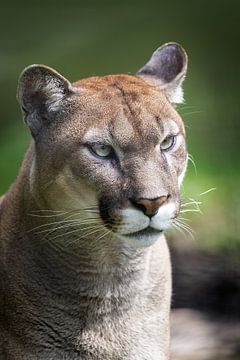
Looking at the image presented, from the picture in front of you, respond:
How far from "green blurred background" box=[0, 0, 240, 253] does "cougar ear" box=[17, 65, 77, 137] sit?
2.51 meters

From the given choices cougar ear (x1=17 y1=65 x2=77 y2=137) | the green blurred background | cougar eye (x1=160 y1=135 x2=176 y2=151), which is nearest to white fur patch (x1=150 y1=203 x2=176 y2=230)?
cougar eye (x1=160 y1=135 x2=176 y2=151)

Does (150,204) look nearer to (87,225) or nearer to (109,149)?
(109,149)

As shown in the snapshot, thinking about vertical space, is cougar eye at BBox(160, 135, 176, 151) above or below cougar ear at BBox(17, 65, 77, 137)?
below

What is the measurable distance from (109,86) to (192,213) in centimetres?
269

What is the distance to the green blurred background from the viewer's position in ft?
24.4

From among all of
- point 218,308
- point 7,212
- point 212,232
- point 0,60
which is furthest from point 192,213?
point 7,212

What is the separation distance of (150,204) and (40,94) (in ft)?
2.06

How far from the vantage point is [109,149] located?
15.0ft

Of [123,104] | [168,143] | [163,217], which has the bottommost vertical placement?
[163,217]

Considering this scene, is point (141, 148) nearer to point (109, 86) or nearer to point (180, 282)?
point (109, 86)

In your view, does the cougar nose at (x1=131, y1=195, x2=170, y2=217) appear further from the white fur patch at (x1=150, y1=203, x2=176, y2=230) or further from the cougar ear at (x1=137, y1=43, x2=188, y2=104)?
the cougar ear at (x1=137, y1=43, x2=188, y2=104)

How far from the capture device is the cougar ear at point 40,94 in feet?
15.5

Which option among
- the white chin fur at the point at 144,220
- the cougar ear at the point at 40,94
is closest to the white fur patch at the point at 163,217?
the white chin fur at the point at 144,220

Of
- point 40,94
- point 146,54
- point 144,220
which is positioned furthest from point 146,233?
point 146,54
